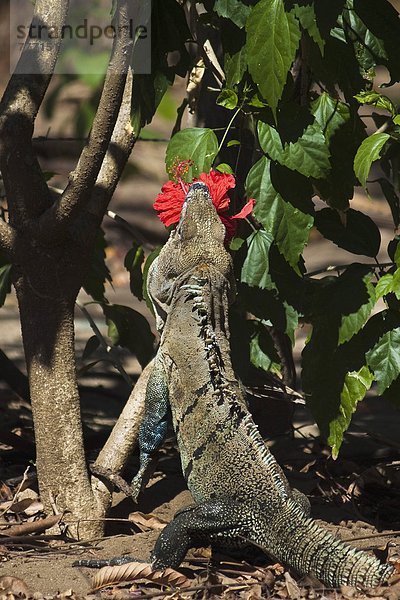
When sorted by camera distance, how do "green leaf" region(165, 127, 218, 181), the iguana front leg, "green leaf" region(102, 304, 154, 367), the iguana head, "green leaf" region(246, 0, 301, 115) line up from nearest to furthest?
"green leaf" region(246, 0, 301, 115) → the iguana head → the iguana front leg → "green leaf" region(165, 127, 218, 181) → "green leaf" region(102, 304, 154, 367)

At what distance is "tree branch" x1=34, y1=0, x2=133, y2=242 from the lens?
3.99 m

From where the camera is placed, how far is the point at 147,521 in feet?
15.1

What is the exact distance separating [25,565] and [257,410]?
202cm

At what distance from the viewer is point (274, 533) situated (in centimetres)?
379

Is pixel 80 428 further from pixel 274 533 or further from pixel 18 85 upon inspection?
pixel 18 85

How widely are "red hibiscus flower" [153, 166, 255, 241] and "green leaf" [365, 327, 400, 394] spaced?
0.80 metres

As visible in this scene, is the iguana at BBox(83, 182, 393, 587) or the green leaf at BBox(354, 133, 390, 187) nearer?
the green leaf at BBox(354, 133, 390, 187)

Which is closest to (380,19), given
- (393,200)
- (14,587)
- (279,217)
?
(279,217)

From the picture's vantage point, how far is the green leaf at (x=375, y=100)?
384 centimetres

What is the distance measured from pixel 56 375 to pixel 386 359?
1.51 meters

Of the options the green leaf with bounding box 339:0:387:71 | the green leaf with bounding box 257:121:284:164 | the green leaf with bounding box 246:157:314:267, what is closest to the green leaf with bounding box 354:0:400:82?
the green leaf with bounding box 339:0:387:71

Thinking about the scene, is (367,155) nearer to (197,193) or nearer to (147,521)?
(197,193)

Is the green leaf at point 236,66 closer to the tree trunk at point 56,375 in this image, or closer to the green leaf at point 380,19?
the green leaf at point 380,19

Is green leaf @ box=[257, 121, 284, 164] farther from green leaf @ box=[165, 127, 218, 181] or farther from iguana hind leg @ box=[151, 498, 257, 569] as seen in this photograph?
iguana hind leg @ box=[151, 498, 257, 569]
